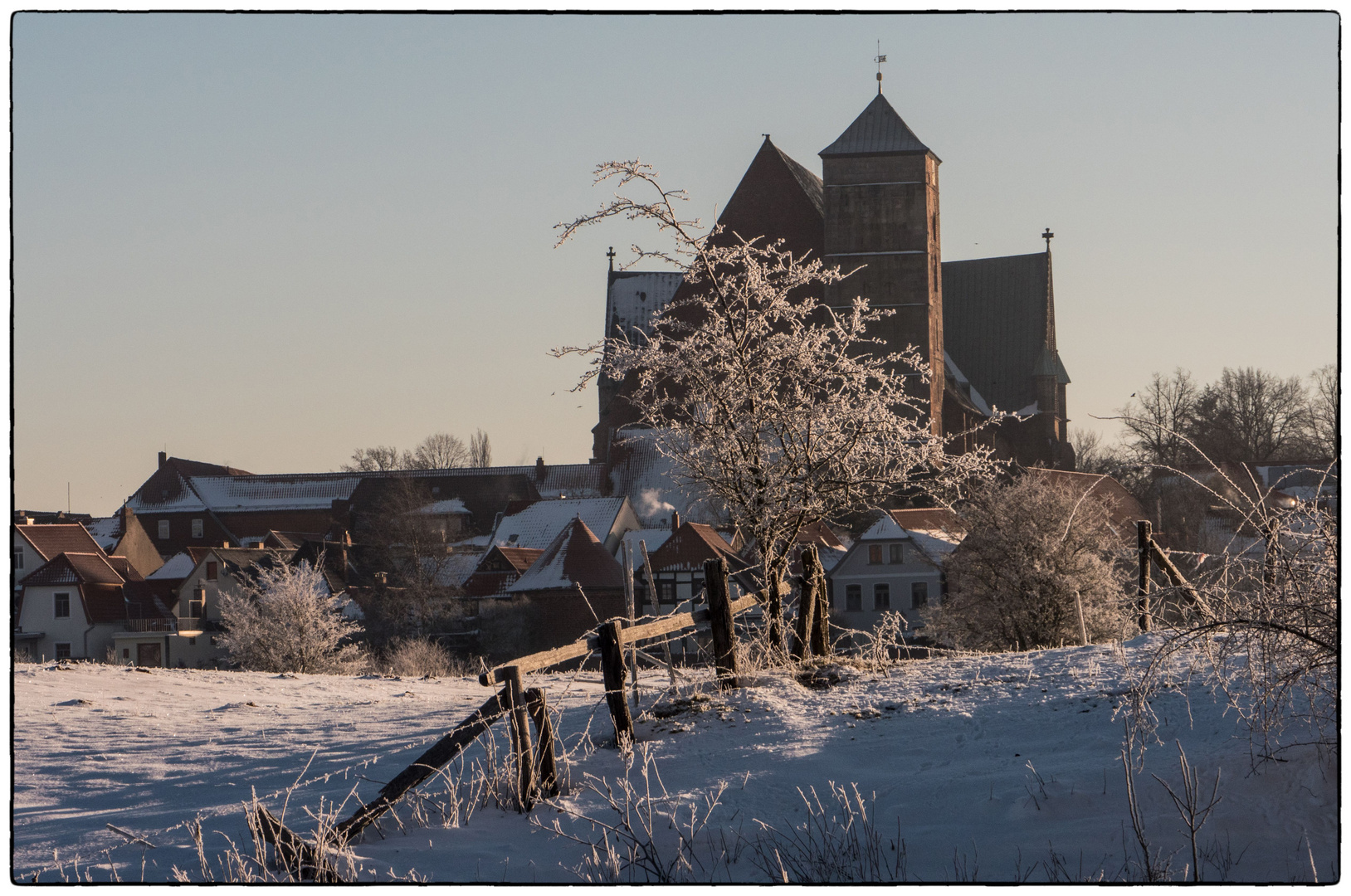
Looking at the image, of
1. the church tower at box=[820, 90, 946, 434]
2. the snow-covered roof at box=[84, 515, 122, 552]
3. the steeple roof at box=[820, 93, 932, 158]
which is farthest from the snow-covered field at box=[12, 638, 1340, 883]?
the snow-covered roof at box=[84, 515, 122, 552]

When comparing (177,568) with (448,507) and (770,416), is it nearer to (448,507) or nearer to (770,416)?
(448,507)

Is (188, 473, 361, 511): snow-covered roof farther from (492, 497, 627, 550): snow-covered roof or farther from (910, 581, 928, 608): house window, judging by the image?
(910, 581, 928, 608): house window

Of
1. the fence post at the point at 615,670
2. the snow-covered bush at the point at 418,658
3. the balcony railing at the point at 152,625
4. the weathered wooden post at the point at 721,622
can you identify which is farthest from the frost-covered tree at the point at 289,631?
the fence post at the point at 615,670

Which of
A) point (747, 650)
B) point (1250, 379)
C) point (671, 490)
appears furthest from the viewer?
point (671, 490)

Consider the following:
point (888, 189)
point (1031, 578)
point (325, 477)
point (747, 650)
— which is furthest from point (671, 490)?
point (747, 650)

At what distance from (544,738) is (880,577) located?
4311 centimetres

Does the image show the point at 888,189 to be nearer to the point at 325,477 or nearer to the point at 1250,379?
the point at 1250,379

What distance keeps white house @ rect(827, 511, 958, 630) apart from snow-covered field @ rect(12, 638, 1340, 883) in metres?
37.7

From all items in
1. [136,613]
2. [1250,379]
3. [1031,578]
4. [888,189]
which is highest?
[888,189]

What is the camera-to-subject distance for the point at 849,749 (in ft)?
25.5

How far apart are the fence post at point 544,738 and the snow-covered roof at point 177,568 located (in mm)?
50068

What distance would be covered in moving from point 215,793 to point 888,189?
163ft

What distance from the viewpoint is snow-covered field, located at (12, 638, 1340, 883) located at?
19.9 feet

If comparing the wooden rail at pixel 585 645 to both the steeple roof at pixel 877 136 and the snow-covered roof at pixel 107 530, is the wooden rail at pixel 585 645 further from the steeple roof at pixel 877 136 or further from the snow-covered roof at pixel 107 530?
the snow-covered roof at pixel 107 530
